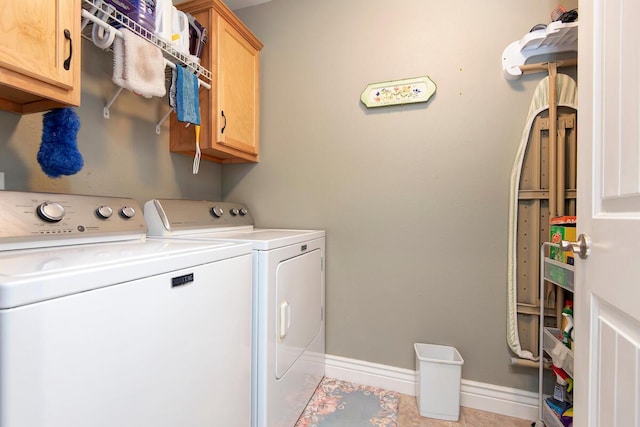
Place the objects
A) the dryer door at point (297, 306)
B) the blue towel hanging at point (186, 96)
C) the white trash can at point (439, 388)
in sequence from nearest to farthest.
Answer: the dryer door at point (297, 306) < the blue towel hanging at point (186, 96) < the white trash can at point (439, 388)

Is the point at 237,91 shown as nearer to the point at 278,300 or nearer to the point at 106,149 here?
the point at 106,149

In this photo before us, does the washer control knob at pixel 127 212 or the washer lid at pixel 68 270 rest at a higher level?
the washer control knob at pixel 127 212

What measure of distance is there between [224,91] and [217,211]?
0.71 m

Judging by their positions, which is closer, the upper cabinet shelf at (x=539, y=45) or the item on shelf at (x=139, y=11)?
the item on shelf at (x=139, y=11)

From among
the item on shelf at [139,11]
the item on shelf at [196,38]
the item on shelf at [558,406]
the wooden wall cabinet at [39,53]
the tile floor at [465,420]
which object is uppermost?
the item on shelf at [196,38]

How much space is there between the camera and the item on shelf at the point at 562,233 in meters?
1.21

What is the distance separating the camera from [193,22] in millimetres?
1559

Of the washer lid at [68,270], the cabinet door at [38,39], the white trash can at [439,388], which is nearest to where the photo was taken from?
the washer lid at [68,270]

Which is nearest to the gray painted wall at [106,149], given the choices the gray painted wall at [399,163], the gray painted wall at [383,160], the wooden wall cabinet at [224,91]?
the gray painted wall at [383,160]

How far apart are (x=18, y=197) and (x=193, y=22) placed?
1.20 metres

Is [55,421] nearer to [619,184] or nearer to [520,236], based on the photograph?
[619,184]

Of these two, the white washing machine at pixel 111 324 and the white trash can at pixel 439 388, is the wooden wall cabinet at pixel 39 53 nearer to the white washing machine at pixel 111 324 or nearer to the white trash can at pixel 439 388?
the white washing machine at pixel 111 324

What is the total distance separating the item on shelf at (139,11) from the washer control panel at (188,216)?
793mm

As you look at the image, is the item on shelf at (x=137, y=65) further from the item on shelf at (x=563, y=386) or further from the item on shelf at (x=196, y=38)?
the item on shelf at (x=563, y=386)
